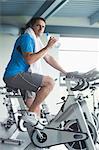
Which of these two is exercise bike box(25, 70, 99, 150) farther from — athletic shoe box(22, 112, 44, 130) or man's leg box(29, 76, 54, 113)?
man's leg box(29, 76, 54, 113)

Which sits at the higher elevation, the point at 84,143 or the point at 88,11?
the point at 88,11

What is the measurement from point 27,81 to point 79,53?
6.61 m

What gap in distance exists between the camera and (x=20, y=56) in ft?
9.39

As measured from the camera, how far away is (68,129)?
9.72ft

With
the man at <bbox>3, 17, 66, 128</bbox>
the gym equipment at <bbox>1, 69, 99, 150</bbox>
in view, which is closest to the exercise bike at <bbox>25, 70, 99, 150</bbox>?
the gym equipment at <bbox>1, 69, 99, 150</bbox>

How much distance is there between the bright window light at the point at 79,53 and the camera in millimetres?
9117

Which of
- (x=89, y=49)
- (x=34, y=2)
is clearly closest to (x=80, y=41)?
(x=89, y=49)

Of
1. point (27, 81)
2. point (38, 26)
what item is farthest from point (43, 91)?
point (38, 26)

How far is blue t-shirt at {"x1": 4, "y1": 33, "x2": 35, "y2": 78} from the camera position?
2742 millimetres

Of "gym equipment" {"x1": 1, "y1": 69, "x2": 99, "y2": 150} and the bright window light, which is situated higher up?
the bright window light

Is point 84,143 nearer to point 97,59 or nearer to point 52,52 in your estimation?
point 52,52

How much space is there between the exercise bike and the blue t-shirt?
48 cm

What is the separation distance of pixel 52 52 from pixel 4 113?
227 cm

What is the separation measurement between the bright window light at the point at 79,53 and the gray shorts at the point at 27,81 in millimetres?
6297
